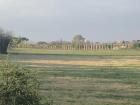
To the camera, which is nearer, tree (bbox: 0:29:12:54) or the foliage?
the foliage

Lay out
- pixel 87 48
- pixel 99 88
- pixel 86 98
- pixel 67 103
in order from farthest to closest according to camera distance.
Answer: pixel 87 48 → pixel 99 88 → pixel 86 98 → pixel 67 103

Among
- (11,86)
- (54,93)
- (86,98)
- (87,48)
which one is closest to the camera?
(11,86)

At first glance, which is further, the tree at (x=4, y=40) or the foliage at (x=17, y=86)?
the tree at (x=4, y=40)

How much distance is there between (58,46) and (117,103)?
365ft

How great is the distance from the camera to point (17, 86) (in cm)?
794

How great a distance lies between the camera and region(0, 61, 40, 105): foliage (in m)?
7.90

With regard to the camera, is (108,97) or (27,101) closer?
(27,101)

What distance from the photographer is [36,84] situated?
27.2 ft

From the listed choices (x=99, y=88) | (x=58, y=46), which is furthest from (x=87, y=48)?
(x=99, y=88)

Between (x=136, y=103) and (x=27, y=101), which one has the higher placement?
(x=27, y=101)

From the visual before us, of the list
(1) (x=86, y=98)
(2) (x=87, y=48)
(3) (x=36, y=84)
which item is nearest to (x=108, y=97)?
(1) (x=86, y=98)

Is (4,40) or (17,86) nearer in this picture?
(17,86)

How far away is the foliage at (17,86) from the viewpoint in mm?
7902

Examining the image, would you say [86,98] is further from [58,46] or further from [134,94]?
[58,46]
